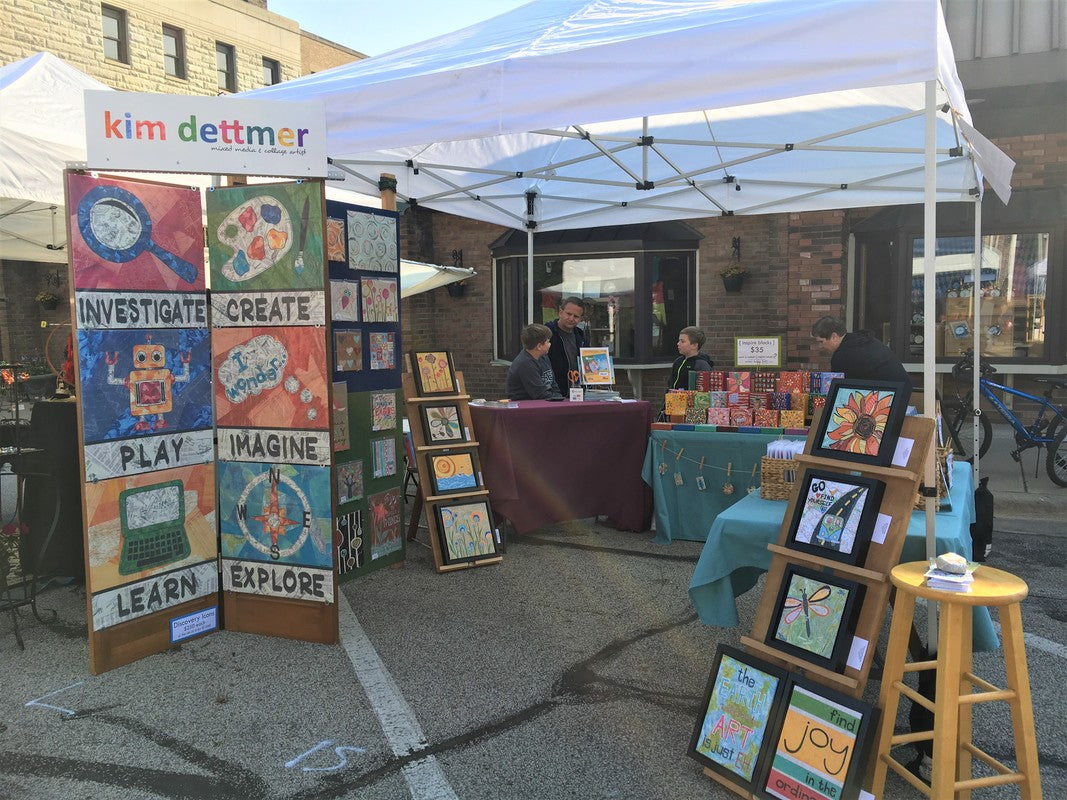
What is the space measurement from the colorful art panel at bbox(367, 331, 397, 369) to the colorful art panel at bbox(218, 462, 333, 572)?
1336 millimetres

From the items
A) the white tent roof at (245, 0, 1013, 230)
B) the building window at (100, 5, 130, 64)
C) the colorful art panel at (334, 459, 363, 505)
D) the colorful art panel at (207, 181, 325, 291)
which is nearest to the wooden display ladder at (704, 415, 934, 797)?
the white tent roof at (245, 0, 1013, 230)

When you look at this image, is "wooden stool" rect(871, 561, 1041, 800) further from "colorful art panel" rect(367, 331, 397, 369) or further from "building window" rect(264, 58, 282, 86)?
"building window" rect(264, 58, 282, 86)

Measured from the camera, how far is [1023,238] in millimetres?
9508

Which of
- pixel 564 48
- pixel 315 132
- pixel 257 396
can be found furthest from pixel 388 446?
pixel 564 48

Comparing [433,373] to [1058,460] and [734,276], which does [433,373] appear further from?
[1058,460]

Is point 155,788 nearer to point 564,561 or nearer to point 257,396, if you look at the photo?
point 257,396

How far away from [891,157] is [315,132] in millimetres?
5237

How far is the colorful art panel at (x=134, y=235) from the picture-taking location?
12.2 ft

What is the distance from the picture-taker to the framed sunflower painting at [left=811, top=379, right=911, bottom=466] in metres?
2.89

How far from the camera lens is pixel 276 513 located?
169 inches

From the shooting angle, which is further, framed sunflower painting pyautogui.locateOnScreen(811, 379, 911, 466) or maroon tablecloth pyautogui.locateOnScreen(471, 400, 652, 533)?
maroon tablecloth pyautogui.locateOnScreen(471, 400, 652, 533)

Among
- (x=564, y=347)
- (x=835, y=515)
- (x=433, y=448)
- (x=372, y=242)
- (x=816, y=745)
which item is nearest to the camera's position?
(x=816, y=745)

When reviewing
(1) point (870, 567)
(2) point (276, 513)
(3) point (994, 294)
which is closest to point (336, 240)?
(2) point (276, 513)

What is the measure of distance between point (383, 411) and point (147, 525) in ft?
5.93
